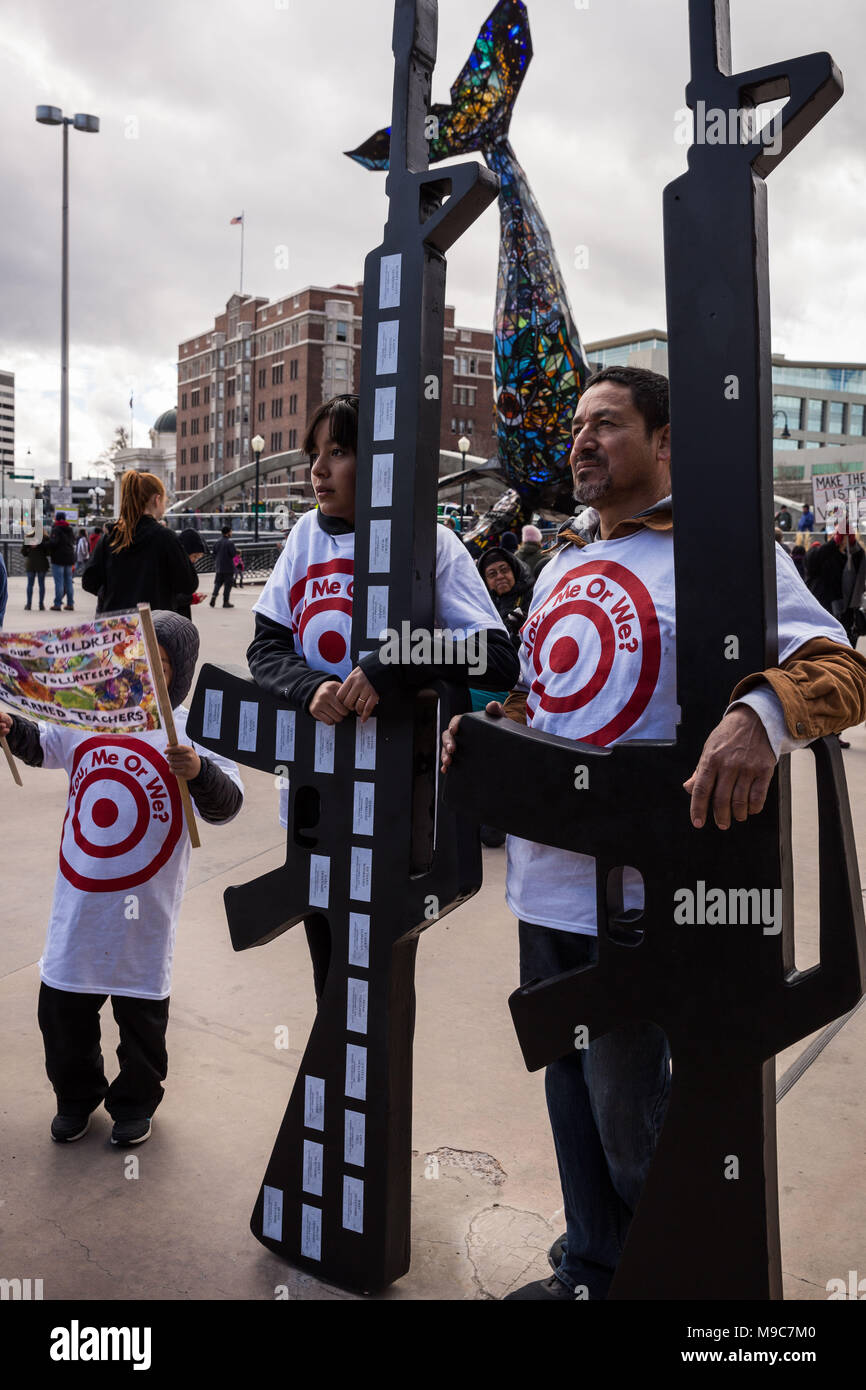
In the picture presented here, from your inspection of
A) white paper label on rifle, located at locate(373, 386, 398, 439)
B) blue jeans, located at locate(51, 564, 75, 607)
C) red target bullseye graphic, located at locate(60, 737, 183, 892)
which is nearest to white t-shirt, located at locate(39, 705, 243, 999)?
red target bullseye graphic, located at locate(60, 737, 183, 892)

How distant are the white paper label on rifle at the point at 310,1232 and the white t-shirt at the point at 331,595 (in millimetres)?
849

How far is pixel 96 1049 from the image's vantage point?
9.65 feet

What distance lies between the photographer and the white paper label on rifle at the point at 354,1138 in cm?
228

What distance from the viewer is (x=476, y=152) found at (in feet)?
30.9

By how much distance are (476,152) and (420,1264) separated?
9235 millimetres

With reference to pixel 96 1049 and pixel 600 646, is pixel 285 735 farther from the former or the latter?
pixel 96 1049

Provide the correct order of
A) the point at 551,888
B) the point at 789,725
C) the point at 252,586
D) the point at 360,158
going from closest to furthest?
1. the point at 789,725
2. the point at 551,888
3. the point at 360,158
4. the point at 252,586

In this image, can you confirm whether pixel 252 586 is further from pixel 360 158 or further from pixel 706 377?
pixel 706 377

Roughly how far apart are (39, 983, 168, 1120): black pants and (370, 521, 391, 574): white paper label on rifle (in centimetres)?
141

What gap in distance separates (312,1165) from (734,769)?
138 centimetres

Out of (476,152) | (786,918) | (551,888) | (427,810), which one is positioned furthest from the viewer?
(476,152)

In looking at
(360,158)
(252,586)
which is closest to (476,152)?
(360,158)

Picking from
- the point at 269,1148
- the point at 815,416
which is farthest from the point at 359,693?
the point at 815,416
